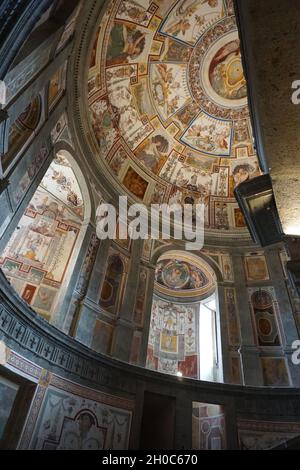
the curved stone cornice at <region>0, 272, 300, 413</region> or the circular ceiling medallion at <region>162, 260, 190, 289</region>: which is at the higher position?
the circular ceiling medallion at <region>162, 260, 190, 289</region>

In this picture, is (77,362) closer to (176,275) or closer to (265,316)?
(265,316)

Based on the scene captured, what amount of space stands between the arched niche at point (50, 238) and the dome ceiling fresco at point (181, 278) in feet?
15.0

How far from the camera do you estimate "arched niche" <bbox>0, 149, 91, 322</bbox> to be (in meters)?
10.5

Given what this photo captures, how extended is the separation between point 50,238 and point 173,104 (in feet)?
27.1

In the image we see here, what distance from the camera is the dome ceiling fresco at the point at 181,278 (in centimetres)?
1403

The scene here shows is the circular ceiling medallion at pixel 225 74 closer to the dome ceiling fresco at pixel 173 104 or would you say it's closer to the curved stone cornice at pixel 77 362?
the dome ceiling fresco at pixel 173 104

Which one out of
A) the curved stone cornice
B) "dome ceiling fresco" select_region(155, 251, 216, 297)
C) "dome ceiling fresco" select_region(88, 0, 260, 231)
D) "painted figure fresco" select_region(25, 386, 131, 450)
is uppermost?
"dome ceiling fresco" select_region(88, 0, 260, 231)

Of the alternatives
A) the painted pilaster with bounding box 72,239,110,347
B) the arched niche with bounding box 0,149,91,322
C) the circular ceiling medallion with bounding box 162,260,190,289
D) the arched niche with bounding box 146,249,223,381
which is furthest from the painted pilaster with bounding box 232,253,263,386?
the arched niche with bounding box 0,149,91,322

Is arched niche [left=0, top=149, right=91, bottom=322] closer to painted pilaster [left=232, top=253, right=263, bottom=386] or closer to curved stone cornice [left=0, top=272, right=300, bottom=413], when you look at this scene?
curved stone cornice [left=0, top=272, right=300, bottom=413]

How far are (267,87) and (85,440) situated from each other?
7760mm

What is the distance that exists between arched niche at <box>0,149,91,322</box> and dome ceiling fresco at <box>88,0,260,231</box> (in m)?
1.75

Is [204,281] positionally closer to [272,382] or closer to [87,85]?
[272,382]

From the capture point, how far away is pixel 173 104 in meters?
14.2

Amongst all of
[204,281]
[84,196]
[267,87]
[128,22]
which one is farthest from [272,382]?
[128,22]
